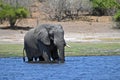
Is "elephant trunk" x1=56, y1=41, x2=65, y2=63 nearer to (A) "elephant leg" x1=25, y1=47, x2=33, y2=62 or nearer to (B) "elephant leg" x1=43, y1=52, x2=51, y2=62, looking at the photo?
(B) "elephant leg" x1=43, y1=52, x2=51, y2=62

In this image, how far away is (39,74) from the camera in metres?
22.4

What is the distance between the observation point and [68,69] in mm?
24250

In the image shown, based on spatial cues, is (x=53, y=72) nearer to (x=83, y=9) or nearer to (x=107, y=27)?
(x=107, y=27)

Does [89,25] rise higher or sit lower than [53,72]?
lower

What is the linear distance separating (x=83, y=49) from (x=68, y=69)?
34.3 feet

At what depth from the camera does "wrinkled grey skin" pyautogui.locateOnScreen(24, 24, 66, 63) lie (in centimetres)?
2769

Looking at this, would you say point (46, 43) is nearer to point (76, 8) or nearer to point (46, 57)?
point (46, 57)

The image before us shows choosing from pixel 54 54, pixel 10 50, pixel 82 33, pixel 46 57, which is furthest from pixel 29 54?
pixel 82 33

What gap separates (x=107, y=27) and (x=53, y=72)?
29.3 m

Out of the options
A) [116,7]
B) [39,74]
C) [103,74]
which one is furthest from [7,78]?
[116,7]

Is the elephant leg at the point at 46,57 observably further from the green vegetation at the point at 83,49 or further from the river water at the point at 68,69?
the green vegetation at the point at 83,49

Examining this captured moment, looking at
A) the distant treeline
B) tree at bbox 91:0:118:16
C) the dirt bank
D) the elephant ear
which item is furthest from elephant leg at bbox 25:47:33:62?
tree at bbox 91:0:118:16

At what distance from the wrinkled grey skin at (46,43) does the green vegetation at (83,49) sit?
243 cm

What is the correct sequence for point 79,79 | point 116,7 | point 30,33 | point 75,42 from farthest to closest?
point 116,7 < point 75,42 < point 30,33 < point 79,79
